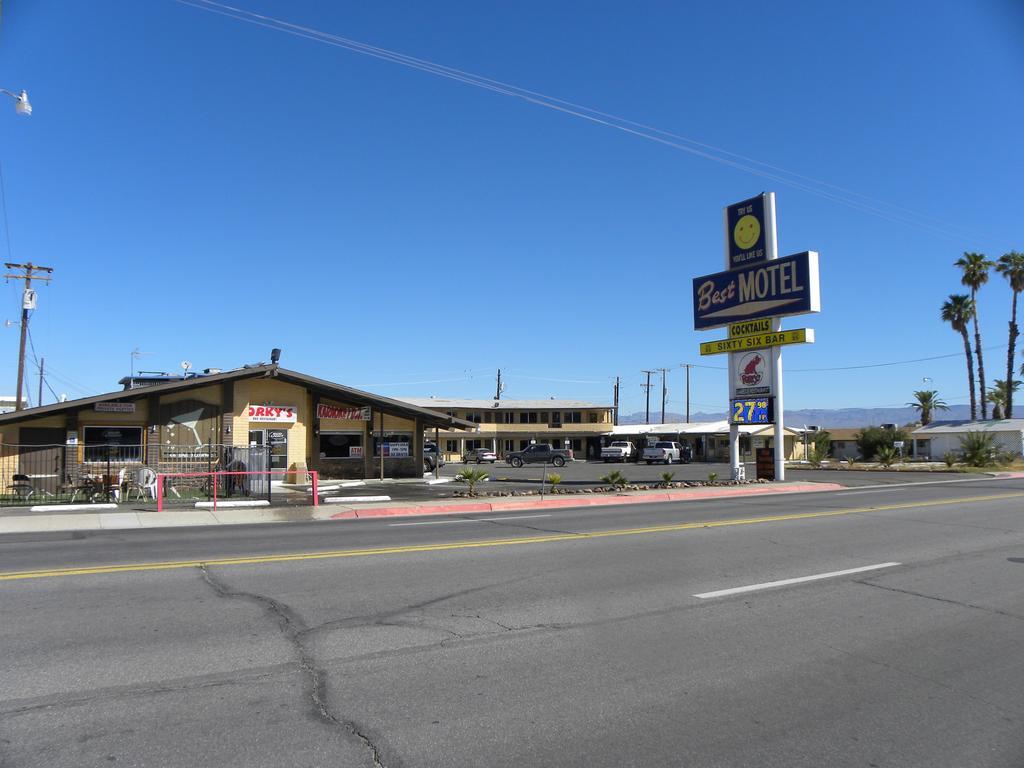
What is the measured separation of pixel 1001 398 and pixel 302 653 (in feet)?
309

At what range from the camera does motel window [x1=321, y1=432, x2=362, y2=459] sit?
101 feet

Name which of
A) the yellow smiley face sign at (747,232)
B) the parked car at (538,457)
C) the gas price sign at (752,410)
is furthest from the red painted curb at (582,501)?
the parked car at (538,457)

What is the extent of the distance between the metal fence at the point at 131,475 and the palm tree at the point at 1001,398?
68.6 meters

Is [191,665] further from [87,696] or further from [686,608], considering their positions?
[686,608]

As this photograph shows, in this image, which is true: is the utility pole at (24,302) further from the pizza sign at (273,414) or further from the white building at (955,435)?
the white building at (955,435)

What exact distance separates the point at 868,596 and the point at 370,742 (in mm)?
6100

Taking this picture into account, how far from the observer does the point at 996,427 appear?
57.5 meters

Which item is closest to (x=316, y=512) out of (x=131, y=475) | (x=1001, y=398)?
(x=131, y=475)

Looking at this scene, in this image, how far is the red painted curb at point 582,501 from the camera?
60.2 ft

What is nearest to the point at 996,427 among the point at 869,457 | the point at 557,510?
the point at 869,457

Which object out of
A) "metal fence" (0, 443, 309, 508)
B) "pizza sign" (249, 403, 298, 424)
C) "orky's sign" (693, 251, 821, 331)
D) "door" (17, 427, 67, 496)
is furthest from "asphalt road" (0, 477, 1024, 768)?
"orky's sign" (693, 251, 821, 331)

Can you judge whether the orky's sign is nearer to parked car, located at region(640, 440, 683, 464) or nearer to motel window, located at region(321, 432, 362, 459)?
motel window, located at region(321, 432, 362, 459)

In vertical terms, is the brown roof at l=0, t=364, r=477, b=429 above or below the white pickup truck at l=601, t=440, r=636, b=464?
above

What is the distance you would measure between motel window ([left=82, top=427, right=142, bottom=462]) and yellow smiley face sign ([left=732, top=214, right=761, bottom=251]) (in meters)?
24.8
